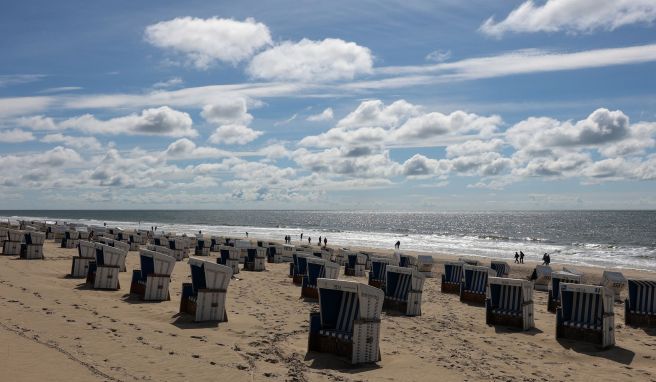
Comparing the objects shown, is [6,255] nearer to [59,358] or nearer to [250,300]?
[250,300]

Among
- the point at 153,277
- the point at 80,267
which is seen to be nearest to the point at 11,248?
the point at 80,267

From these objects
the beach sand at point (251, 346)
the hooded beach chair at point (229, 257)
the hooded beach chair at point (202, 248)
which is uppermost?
the hooded beach chair at point (229, 257)

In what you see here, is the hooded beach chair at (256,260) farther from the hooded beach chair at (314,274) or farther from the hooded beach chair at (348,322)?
the hooded beach chair at (348,322)

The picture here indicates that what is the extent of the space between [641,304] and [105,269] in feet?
50.1

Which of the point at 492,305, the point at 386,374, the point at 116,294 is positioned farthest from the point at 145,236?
the point at 386,374

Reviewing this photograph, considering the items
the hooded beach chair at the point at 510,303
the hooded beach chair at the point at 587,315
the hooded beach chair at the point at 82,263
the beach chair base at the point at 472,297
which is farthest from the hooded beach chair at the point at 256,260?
the hooded beach chair at the point at 587,315

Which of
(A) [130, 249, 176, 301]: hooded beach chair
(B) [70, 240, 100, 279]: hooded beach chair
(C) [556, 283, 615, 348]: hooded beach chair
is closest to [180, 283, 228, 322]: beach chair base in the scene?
(A) [130, 249, 176, 301]: hooded beach chair

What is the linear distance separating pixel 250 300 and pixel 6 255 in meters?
15.8

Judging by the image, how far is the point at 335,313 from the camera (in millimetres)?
9984

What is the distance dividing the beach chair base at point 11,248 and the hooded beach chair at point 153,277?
45.4 feet

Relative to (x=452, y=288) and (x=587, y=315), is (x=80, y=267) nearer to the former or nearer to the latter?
(x=452, y=288)

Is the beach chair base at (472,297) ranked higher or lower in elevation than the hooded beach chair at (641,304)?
lower

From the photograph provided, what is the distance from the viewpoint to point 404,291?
14.8 m

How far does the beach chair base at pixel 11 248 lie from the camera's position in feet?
83.1
